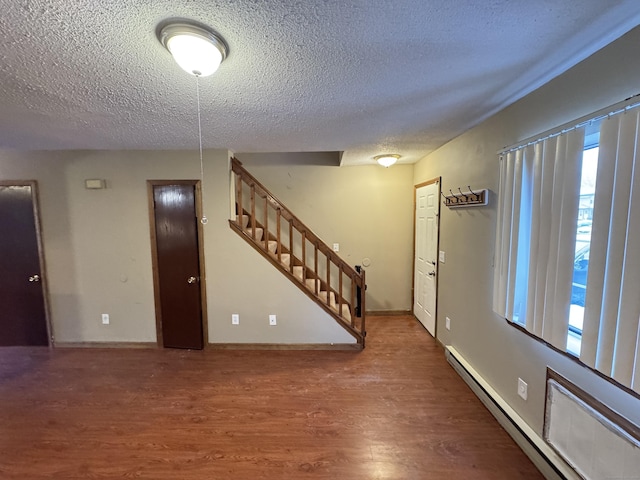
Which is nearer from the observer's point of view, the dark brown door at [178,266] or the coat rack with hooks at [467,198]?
the coat rack with hooks at [467,198]

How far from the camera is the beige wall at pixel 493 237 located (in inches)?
48.3

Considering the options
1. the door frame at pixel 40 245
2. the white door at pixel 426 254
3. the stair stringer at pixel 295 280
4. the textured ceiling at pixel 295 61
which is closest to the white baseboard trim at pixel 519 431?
the white door at pixel 426 254

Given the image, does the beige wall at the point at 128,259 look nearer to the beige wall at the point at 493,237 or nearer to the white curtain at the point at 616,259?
the beige wall at the point at 493,237

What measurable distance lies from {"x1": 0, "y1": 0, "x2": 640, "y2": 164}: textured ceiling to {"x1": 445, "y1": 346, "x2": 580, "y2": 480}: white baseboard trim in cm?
219

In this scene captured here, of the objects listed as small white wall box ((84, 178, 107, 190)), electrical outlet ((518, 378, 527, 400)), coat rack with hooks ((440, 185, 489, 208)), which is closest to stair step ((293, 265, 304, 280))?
coat rack with hooks ((440, 185, 489, 208))

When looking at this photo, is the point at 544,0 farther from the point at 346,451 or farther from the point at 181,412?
the point at 181,412

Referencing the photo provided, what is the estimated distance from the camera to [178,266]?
3066 millimetres

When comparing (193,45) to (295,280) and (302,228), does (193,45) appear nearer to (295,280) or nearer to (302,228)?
(302,228)

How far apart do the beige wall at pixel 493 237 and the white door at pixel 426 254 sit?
0.18m

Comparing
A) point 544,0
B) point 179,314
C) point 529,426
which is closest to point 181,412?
point 179,314

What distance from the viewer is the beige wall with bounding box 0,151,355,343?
297cm

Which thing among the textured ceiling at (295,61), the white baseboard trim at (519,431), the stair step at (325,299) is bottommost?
the white baseboard trim at (519,431)

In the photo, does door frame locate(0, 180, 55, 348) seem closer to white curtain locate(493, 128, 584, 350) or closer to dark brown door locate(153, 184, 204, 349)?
dark brown door locate(153, 184, 204, 349)

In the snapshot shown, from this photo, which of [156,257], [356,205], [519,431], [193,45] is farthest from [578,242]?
[156,257]
